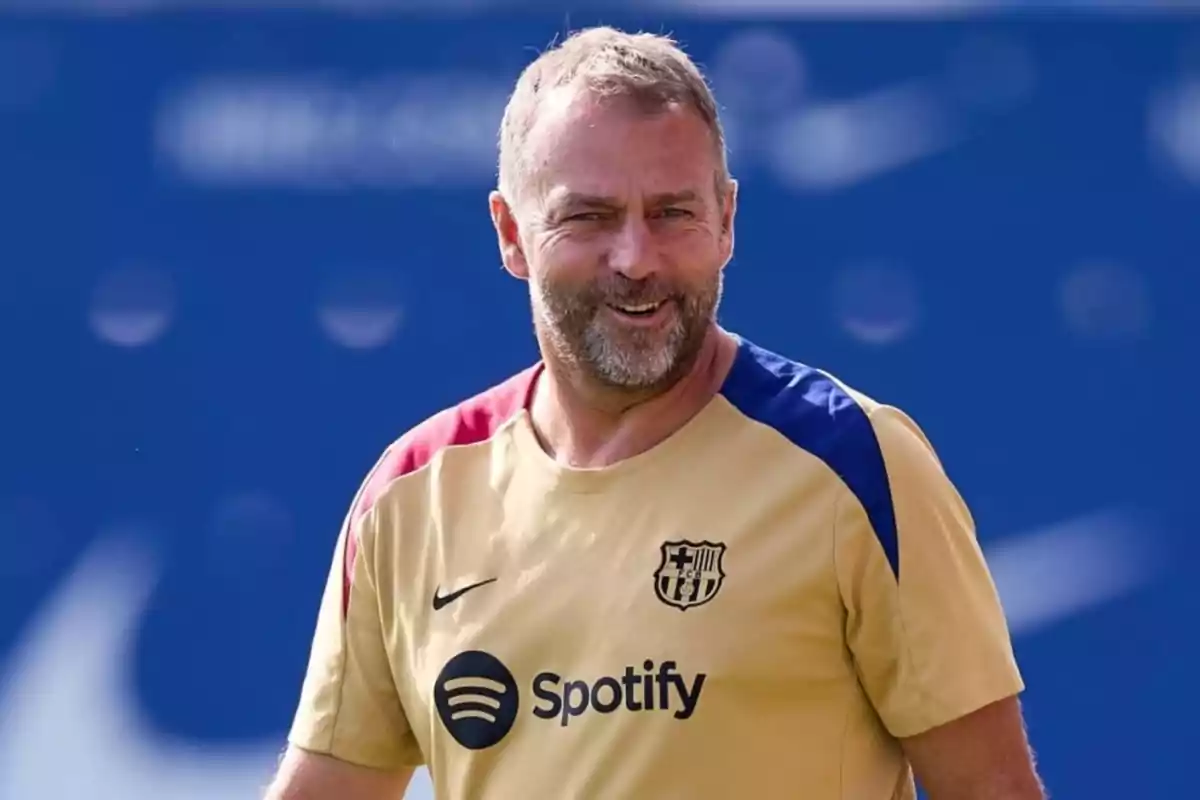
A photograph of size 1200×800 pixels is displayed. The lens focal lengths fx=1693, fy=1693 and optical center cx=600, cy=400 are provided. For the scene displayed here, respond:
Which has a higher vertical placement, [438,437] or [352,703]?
[438,437]

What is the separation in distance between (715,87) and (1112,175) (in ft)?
2.07

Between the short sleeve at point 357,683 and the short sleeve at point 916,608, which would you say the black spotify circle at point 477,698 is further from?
the short sleeve at point 916,608

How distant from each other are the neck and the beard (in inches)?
0.8

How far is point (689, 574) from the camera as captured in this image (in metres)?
1.46

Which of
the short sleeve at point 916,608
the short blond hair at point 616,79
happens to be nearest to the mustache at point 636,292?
the short blond hair at point 616,79

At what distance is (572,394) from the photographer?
1.61 m

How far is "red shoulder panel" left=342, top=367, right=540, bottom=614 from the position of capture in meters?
1.65

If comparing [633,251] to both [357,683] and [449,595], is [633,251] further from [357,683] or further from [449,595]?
[357,683]

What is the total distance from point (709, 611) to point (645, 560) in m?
0.08

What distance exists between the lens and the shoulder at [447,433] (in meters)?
1.65

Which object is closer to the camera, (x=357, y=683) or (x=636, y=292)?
(x=636, y=292)

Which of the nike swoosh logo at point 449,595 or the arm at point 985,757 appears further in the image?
the nike swoosh logo at point 449,595

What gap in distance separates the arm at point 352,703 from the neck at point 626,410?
21 centimetres

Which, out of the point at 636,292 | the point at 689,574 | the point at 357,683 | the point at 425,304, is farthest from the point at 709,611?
the point at 425,304
